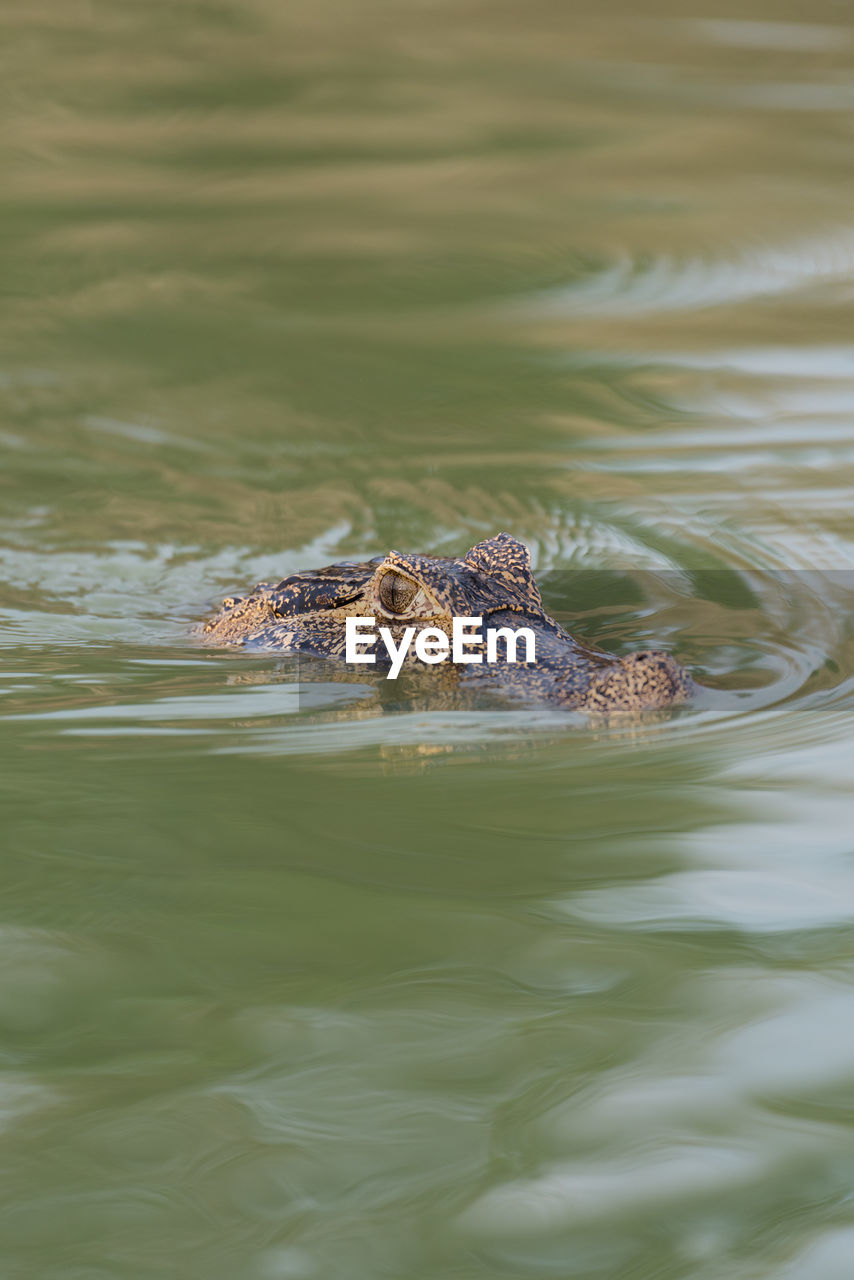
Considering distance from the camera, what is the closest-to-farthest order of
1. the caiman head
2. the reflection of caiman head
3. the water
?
the water < the reflection of caiman head < the caiman head

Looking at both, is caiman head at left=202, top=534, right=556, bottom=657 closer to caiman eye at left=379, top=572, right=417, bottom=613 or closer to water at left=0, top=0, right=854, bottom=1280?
caiman eye at left=379, top=572, right=417, bottom=613

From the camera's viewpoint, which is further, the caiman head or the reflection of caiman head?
the caiman head

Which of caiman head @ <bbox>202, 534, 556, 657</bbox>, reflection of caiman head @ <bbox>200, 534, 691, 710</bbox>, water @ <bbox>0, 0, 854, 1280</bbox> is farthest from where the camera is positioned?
caiman head @ <bbox>202, 534, 556, 657</bbox>

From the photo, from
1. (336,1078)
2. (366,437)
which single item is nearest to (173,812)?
(336,1078)

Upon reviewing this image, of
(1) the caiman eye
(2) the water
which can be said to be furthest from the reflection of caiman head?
(2) the water

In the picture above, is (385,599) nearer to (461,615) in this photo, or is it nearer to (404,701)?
(461,615)

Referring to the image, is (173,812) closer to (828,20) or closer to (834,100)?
(834,100)

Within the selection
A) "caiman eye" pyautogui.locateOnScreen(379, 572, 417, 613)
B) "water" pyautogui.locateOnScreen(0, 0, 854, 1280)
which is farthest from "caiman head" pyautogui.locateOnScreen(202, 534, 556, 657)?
"water" pyautogui.locateOnScreen(0, 0, 854, 1280)

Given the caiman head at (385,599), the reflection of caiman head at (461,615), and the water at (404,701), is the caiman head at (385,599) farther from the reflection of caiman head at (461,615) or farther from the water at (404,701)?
the water at (404,701)
